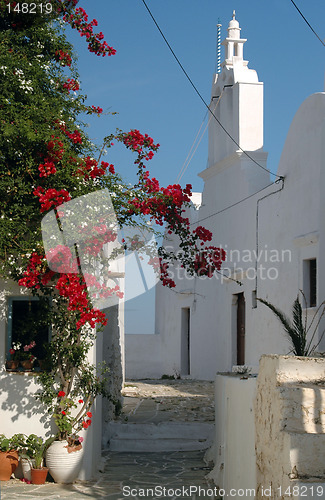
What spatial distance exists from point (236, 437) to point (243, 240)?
28.7 ft

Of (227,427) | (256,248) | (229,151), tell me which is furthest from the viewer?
(229,151)

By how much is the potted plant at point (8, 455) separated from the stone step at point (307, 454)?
13.9 feet

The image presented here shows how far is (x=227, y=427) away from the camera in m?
7.09

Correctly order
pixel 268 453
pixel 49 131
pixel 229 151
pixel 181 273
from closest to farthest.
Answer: pixel 268 453, pixel 49 131, pixel 229 151, pixel 181 273

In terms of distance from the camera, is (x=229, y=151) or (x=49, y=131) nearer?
(x=49, y=131)

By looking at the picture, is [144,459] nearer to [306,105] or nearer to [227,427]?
[227,427]

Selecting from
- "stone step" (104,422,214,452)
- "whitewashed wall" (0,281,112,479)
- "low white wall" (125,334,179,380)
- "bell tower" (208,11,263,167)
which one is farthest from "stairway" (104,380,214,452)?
"low white wall" (125,334,179,380)

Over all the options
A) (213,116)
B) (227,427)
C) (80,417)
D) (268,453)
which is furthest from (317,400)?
(213,116)

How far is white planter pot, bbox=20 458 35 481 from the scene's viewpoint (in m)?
7.56

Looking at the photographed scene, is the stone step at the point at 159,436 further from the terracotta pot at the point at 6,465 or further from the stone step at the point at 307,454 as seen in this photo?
the stone step at the point at 307,454

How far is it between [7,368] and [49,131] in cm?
272

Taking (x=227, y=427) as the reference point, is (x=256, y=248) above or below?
above

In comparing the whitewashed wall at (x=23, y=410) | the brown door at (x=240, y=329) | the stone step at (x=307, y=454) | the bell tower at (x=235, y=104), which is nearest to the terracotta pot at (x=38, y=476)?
the whitewashed wall at (x=23, y=410)

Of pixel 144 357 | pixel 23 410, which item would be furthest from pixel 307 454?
pixel 144 357
